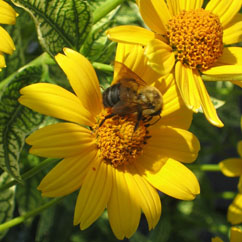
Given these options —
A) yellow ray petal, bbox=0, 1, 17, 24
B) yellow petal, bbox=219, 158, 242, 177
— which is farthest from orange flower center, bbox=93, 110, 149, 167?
yellow petal, bbox=219, 158, 242, 177

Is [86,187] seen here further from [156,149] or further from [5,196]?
[5,196]

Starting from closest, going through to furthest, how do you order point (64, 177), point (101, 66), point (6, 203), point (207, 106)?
point (64, 177)
point (207, 106)
point (101, 66)
point (6, 203)

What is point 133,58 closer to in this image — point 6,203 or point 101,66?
point 101,66

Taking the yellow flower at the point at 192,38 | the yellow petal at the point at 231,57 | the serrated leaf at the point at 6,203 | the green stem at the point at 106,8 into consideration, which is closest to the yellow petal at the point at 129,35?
the yellow flower at the point at 192,38

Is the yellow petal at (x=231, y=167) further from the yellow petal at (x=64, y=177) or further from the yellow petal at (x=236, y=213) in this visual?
the yellow petal at (x=64, y=177)

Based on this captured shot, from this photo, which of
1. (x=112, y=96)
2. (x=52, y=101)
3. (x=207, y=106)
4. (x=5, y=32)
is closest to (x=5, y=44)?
(x=5, y=32)

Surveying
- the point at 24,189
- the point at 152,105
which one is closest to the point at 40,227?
the point at 24,189
